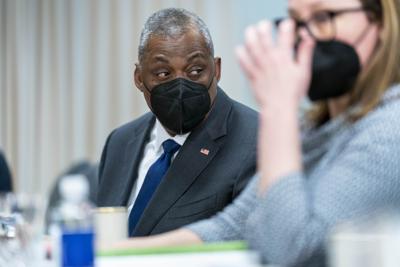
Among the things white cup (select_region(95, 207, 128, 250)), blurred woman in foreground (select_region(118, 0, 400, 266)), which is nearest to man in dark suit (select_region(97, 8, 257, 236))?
white cup (select_region(95, 207, 128, 250))

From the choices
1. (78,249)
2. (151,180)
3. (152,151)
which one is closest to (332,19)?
(78,249)

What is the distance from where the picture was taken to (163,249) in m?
1.40

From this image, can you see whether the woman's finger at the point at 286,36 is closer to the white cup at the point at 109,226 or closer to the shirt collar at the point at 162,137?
the white cup at the point at 109,226

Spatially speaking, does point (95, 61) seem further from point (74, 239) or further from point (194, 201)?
point (74, 239)

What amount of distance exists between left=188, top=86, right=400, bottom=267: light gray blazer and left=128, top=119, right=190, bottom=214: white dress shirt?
1.12 m

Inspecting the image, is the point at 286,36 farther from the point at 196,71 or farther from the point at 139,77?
the point at 139,77

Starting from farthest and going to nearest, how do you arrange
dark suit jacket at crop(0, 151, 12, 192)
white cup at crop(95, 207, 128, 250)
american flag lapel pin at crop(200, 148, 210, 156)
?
1. dark suit jacket at crop(0, 151, 12, 192)
2. american flag lapel pin at crop(200, 148, 210, 156)
3. white cup at crop(95, 207, 128, 250)

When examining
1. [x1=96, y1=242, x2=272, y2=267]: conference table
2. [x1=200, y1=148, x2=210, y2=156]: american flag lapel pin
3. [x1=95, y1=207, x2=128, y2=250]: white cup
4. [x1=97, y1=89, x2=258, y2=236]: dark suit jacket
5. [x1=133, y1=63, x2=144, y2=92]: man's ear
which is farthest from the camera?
[x1=133, y1=63, x2=144, y2=92]: man's ear

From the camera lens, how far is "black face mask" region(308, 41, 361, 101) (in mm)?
1508

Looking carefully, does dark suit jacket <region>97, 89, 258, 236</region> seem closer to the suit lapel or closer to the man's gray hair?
the suit lapel

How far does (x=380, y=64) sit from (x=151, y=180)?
3.71 feet

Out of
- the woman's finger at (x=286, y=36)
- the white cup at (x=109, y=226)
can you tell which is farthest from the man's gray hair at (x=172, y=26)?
the woman's finger at (x=286, y=36)

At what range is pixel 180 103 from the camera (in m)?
2.53

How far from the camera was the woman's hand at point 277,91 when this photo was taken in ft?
4.55
